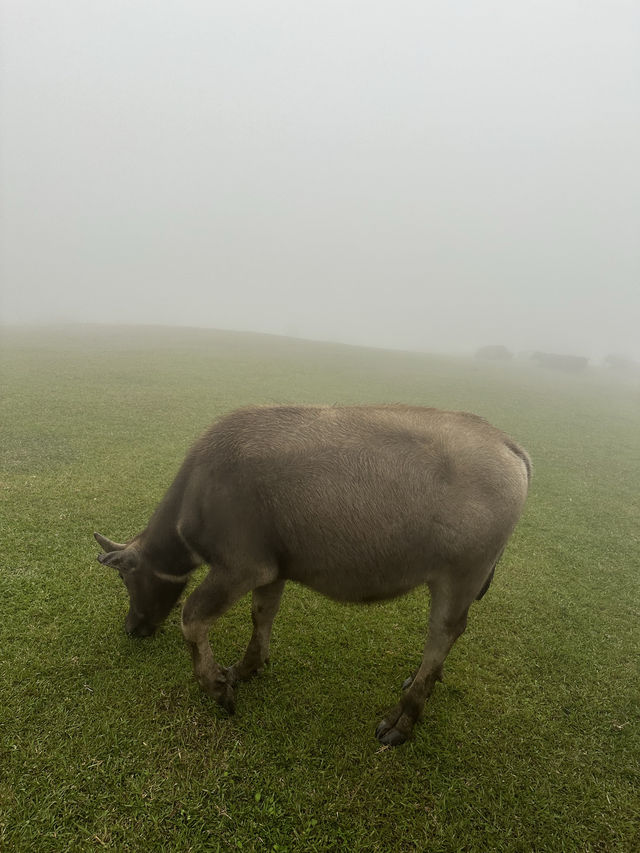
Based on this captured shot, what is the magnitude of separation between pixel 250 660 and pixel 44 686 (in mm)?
1576

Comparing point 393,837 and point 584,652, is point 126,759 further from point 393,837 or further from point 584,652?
point 584,652

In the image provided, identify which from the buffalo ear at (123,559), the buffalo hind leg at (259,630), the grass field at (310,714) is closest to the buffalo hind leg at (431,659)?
the grass field at (310,714)

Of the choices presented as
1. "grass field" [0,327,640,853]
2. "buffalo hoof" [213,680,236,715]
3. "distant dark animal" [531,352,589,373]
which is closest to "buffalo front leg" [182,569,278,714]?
"buffalo hoof" [213,680,236,715]

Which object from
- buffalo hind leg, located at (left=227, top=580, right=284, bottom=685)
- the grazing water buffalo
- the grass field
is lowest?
the grass field

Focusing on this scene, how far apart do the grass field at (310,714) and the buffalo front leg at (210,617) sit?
0.19 meters

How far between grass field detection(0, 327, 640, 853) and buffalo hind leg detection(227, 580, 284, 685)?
0.15 meters

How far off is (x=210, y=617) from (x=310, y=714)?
1.19 meters

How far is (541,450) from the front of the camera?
1147 cm

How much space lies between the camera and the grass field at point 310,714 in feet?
8.27

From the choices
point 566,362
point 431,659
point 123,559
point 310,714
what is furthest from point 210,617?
point 566,362

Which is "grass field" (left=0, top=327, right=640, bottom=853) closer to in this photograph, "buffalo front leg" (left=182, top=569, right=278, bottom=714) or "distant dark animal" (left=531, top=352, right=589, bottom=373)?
"buffalo front leg" (left=182, top=569, right=278, bottom=714)

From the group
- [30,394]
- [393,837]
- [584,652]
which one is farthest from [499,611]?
[30,394]

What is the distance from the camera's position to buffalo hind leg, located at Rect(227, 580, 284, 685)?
11.0 ft

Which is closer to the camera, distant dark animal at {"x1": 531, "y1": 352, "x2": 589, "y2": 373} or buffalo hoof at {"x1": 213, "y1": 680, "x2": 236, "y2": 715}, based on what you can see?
buffalo hoof at {"x1": 213, "y1": 680, "x2": 236, "y2": 715}
